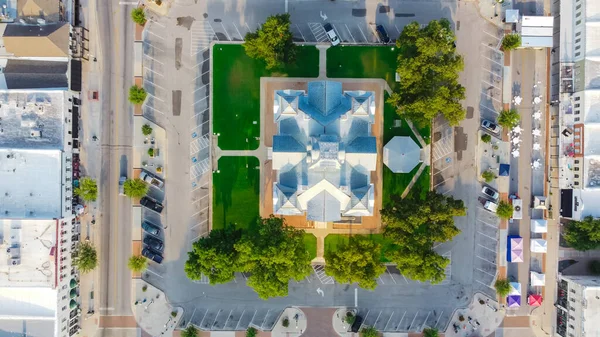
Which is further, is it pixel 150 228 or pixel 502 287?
pixel 150 228

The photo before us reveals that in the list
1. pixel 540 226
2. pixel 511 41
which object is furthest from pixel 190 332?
pixel 511 41

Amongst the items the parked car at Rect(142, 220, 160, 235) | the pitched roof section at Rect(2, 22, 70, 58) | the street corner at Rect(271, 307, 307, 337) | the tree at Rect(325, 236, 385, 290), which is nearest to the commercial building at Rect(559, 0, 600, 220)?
the tree at Rect(325, 236, 385, 290)

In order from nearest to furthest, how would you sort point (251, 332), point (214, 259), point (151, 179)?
point (214, 259) → point (251, 332) → point (151, 179)

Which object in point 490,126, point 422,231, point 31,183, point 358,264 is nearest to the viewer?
point 358,264

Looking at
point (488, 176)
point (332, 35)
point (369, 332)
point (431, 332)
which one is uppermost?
point (332, 35)

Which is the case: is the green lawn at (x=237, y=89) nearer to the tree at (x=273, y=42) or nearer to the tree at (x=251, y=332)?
the tree at (x=273, y=42)

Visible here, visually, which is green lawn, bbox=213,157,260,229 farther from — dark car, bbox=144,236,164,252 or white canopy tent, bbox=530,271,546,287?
white canopy tent, bbox=530,271,546,287

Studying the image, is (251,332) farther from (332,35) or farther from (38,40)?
(38,40)

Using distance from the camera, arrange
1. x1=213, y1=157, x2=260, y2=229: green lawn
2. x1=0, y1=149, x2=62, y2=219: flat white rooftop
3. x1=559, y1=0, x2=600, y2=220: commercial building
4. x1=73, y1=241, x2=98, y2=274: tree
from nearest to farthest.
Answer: x1=0, y1=149, x2=62, y2=219: flat white rooftop, x1=559, y1=0, x2=600, y2=220: commercial building, x1=73, y1=241, x2=98, y2=274: tree, x1=213, y1=157, x2=260, y2=229: green lawn
